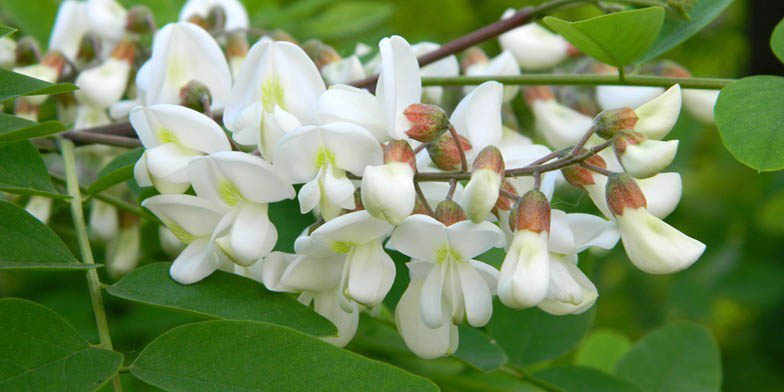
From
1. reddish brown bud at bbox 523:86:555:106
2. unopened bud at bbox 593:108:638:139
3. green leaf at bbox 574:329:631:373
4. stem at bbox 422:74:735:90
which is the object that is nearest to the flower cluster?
unopened bud at bbox 593:108:638:139

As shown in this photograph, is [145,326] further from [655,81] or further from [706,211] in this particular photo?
[706,211]

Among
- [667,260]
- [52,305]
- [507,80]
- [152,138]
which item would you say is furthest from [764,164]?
[52,305]

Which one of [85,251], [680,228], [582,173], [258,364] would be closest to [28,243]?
[85,251]

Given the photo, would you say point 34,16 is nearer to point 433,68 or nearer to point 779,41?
point 433,68

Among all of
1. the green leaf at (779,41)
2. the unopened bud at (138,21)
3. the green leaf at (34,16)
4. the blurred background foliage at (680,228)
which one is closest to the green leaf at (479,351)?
the blurred background foliage at (680,228)

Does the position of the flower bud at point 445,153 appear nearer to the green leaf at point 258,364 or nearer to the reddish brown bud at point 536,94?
the green leaf at point 258,364

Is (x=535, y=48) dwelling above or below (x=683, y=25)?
below
